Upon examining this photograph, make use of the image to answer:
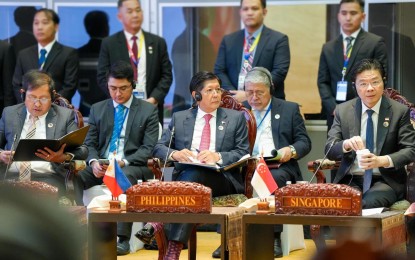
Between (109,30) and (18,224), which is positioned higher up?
(109,30)

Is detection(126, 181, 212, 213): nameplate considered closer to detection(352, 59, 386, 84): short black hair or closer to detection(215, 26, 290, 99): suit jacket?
detection(352, 59, 386, 84): short black hair

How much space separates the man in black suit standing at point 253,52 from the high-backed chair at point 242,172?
2.56ft

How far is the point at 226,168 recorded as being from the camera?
5.08 meters

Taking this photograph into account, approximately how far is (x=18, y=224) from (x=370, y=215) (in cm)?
348

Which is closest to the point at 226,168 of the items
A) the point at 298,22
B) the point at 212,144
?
the point at 212,144

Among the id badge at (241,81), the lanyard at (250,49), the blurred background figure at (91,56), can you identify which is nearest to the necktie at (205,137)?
the id badge at (241,81)

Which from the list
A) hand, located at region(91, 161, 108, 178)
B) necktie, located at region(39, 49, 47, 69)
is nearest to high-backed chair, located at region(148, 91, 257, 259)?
hand, located at region(91, 161, 108, 178)

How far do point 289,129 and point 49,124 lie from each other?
→ 5.37ft

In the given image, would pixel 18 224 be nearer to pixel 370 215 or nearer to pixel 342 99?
pixel 370 215

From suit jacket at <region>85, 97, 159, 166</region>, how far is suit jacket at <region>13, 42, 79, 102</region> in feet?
3.35

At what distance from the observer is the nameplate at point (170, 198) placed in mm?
3980

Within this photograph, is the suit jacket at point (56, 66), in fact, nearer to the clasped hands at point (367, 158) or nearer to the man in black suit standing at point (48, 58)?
the man in black suit standing at point (48, 58)

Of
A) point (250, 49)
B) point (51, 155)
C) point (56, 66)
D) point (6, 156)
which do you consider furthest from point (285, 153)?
point (56, 66)

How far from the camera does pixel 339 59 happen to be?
6.34 m
